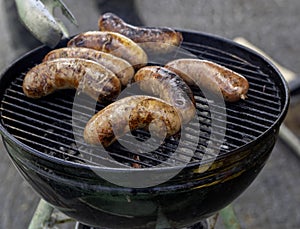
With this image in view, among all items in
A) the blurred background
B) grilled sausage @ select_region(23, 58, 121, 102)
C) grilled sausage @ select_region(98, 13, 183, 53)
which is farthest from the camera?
the blurred background

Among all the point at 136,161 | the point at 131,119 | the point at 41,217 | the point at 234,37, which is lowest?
the point at 234,37

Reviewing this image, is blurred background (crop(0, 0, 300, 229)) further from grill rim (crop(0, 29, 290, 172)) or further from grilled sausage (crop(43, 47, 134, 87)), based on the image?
grilled sausage (crop(43, 47, 134, 87))

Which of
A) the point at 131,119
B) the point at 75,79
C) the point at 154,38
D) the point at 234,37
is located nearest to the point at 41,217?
the point at 75,79

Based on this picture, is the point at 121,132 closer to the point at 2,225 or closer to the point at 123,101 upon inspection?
the point at 123,101

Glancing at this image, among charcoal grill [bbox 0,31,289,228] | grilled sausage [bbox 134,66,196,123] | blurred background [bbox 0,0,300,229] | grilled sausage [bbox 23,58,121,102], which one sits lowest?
blurred background [bbox 0,0,300,229]

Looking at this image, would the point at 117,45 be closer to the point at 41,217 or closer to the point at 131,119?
the point at 131,119

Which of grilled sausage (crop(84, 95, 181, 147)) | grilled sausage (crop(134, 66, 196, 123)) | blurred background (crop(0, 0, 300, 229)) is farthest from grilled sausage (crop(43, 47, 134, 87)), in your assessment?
blurred background (crop(0, 0, 300, 229))

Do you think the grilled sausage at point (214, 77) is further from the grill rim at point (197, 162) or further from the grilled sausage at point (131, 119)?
the grilled sausage at point (131, 119)
